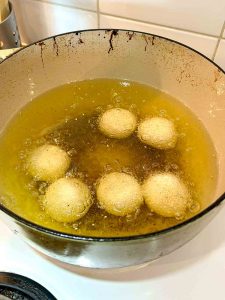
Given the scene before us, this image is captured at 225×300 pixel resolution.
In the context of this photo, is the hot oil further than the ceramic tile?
No

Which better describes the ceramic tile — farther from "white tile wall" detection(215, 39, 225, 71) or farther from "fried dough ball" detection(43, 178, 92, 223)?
"fried dough ball" detection(43, 178, 92, 223)

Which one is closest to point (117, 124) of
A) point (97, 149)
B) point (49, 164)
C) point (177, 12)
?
point (97, 149)

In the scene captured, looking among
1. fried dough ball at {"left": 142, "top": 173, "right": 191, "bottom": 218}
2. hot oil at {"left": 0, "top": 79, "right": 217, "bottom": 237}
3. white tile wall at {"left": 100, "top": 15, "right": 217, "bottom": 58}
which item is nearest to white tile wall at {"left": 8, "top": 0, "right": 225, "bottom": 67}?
white tile wall at {"left": 100, "top": 15, "right": 217, "bottom": 58}

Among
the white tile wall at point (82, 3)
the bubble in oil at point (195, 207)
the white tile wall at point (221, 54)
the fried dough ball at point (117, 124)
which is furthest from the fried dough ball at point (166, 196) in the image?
the white tile wall at point (82, 3)

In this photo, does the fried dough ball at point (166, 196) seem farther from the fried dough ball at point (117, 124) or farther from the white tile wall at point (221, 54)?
the white tile wall at point (221, 54)

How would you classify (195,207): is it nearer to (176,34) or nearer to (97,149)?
(97,149)
